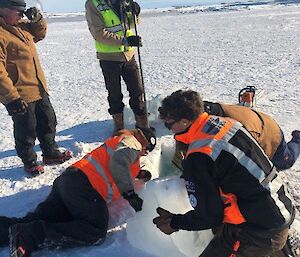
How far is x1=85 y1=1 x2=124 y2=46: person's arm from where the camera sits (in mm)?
4473

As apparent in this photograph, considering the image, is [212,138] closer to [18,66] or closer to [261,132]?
[261,132]

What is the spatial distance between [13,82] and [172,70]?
18.9ft

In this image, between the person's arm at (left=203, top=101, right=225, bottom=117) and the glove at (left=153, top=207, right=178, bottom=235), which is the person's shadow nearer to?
the person's arm at (left=203, top=101, right=225, bottom=117)

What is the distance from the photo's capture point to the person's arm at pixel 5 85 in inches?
141

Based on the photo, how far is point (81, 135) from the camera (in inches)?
206

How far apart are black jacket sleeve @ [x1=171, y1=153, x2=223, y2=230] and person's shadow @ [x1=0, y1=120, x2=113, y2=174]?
2.59 meters

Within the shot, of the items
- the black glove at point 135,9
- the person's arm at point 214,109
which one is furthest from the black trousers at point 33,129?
the person's arm at point 214,109

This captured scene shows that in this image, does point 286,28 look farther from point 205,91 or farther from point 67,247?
point 67,247

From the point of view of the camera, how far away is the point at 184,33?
1714 centimetres

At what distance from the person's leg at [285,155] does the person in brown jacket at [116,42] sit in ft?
5.56

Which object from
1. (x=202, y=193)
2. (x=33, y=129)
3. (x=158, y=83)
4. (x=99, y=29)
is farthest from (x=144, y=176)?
(x=158, y=83)

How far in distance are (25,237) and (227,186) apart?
139 centimetres


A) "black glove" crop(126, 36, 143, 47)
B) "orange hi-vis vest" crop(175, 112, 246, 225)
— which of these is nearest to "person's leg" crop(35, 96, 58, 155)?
"black glove" crop(126, 36, 143, 47)

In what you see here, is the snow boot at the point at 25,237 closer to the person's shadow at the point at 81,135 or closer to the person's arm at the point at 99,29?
the person's shadow at the point at 81,135
